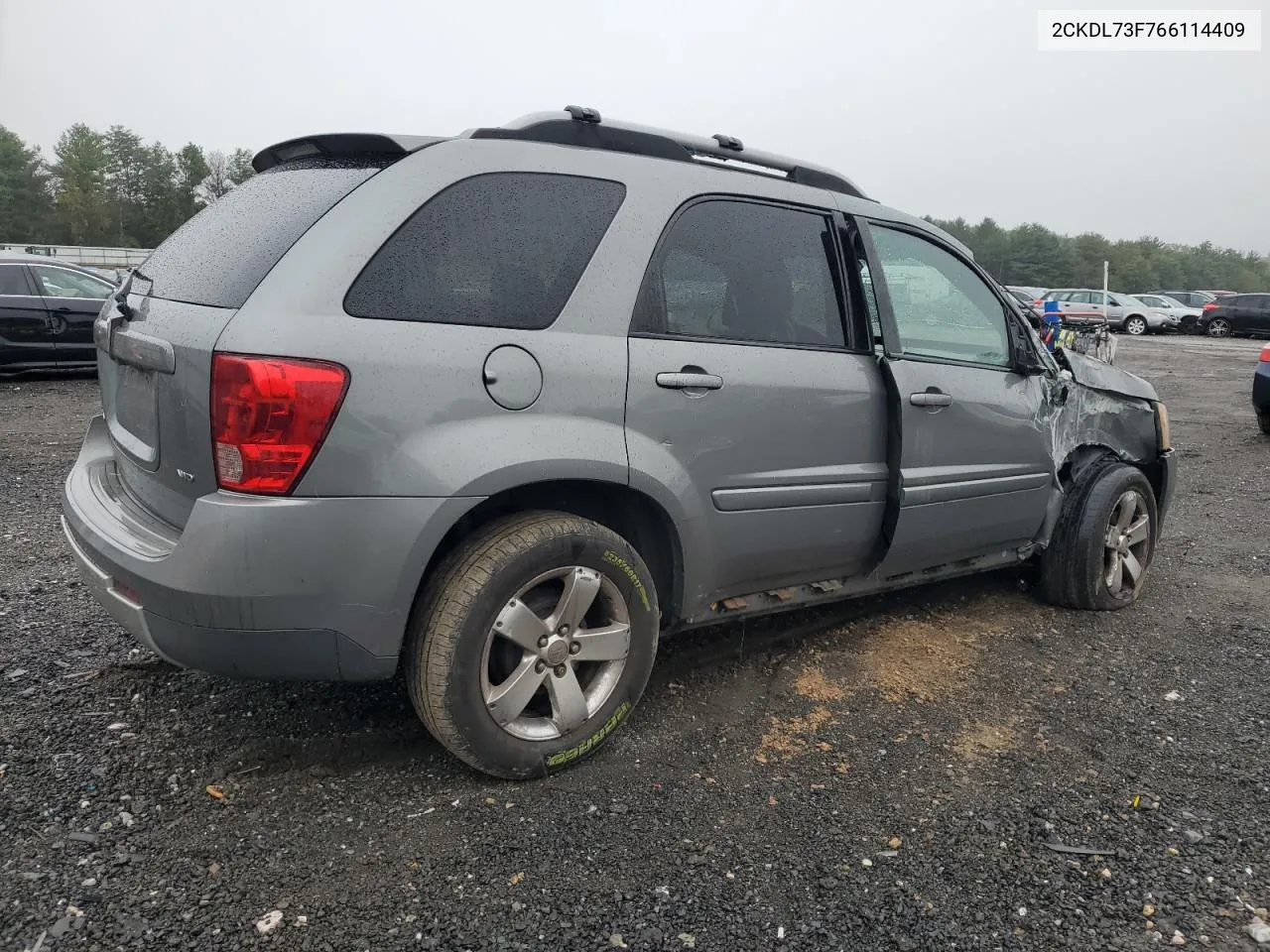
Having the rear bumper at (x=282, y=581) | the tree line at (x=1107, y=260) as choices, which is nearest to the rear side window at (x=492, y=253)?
the rear bumper at (x=282, y=581)

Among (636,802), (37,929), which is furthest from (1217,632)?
(37,929)

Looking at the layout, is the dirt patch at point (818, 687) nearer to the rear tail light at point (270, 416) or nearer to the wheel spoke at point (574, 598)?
the wheel spoke at point (574, 598)

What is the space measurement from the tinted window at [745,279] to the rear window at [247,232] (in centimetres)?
88

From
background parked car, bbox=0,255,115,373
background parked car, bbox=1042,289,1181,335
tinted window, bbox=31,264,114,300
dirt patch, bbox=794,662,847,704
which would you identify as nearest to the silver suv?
dirt patch, bbox=794,662,847,704

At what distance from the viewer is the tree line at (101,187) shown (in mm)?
62406

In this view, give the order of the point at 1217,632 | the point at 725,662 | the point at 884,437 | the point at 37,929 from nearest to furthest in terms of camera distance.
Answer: the point at 37,929 → the point at 884,437 → the point at 725,662 → the point at 1217,632

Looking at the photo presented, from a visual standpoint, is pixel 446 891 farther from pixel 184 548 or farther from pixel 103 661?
pixel 103 661

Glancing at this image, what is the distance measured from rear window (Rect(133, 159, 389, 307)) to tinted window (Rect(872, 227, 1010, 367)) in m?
1.92

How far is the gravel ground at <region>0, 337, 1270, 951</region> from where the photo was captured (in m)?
2.07

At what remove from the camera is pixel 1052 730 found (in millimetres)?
3059

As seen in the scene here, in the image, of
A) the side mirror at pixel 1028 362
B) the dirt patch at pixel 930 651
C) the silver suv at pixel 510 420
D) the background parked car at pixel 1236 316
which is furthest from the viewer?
the background parked car at pixel 1236 316

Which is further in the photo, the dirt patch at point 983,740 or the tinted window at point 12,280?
the tinted window at point 12,280

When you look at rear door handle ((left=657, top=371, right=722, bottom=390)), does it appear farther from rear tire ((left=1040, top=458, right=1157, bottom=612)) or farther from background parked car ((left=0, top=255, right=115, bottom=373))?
background parked car ((left=0, top=255, right=115, bottom=373))

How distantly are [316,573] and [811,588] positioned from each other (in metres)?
1.77
